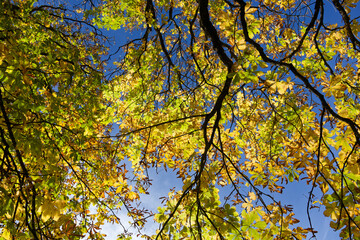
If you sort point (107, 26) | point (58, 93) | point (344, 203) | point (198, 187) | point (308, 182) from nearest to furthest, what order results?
1. point (344, 203)
2. point (308, 182)
3. point (198, 187)
4. point (58, 93)
5. point (107, 26)

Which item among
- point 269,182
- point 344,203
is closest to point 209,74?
point 269,182

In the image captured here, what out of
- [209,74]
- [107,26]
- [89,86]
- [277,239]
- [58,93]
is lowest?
[277,239]

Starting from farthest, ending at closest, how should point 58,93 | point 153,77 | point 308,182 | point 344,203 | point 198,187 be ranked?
point 153,77 < point 58,93 < point 198,187 < point 308,182 < point 344,203

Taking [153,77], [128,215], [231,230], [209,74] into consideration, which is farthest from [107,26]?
[231,230]

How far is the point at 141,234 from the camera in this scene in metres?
4.40

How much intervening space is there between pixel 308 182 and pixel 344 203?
0.38m

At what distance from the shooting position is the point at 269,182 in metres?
3.17

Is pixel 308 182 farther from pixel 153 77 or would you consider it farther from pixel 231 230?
pixel 153 77

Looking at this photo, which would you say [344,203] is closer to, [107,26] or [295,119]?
[295,119]

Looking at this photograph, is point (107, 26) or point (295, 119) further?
point (107, 26)

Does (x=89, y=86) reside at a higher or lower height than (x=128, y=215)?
higher

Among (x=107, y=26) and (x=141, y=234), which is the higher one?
(x=107, y=26)

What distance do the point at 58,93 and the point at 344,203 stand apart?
448cm

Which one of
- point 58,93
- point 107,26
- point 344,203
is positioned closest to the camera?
point 344,203
